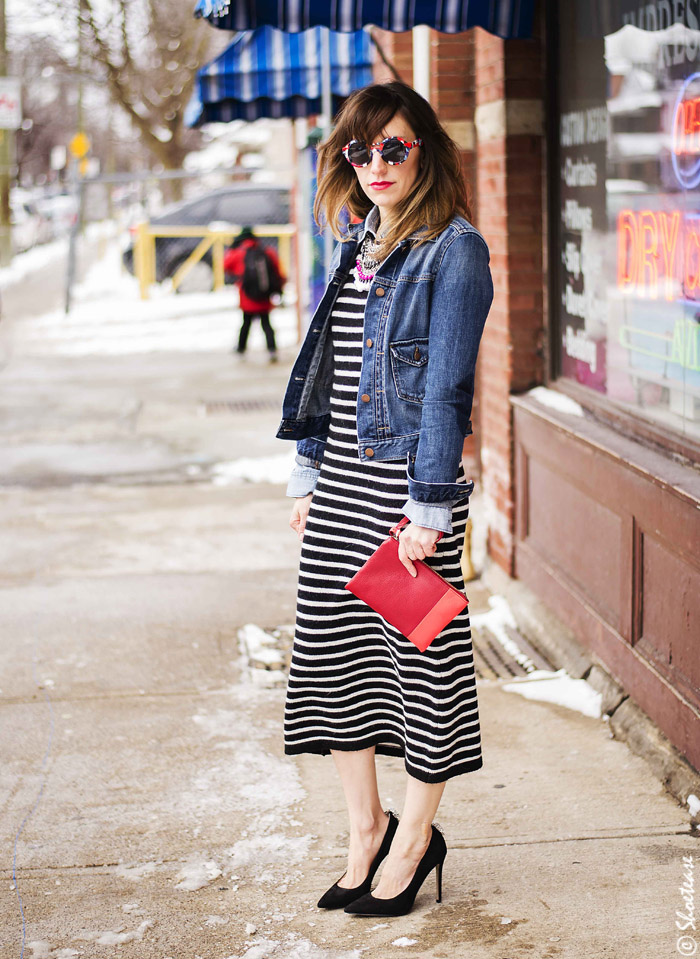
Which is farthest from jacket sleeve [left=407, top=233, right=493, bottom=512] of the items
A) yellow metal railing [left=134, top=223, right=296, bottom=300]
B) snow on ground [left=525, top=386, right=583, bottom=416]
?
yellow metal railing [left=134, top=223, right=296, bottom=300]

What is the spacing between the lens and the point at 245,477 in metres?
8.60

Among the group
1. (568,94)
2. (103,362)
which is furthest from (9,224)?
(568,94)

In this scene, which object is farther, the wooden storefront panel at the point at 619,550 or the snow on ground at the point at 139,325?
the snow on ground at the point at 139,325

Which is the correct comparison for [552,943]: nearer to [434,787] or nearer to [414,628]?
[434,787]

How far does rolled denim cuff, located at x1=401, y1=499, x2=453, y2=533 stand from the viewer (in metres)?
2.77

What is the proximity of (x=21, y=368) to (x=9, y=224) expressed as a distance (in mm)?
19801

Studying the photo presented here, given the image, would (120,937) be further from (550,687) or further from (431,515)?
(550,687)

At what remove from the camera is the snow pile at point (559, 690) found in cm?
445

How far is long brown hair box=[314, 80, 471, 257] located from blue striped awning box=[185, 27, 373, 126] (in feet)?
22.6

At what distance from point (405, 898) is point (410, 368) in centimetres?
133

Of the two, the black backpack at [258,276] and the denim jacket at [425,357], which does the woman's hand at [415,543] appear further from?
the black backpack at [258,276]

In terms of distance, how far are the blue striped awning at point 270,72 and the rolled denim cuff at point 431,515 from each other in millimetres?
7408

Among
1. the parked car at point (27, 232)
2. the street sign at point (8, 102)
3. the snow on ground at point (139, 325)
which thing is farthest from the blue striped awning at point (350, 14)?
the parked car at point (27, 232)

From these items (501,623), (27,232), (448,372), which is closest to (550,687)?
(501,623)
